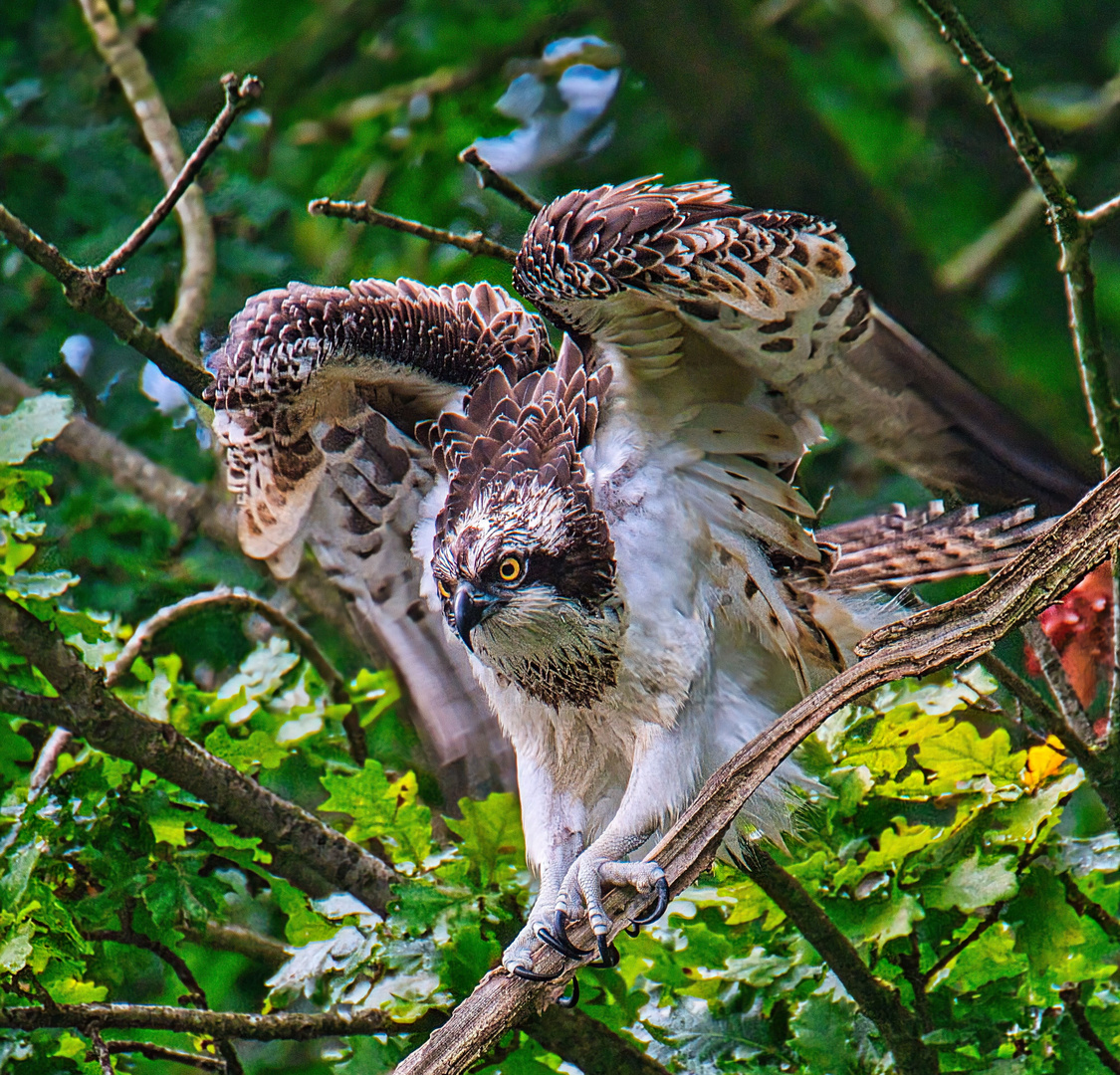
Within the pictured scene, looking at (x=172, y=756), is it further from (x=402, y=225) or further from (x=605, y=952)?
(x=402, y=225)

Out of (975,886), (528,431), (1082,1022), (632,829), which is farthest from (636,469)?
(1082,1022)

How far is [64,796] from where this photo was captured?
11.1ft

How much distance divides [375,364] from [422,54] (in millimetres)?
3831

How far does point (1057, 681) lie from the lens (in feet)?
11.2

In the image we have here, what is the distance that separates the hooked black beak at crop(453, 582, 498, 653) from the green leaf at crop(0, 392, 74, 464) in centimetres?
114

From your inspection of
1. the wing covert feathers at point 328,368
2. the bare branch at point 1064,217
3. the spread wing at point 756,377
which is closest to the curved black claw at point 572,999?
the spread wing at point 756,377

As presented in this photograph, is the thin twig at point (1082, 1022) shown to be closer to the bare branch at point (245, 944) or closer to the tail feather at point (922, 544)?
the tail feather at point (922, 544)

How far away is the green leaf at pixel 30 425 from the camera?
132 inches

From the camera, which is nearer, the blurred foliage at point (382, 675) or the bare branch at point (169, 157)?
the blurred foliage at point (382, 675)

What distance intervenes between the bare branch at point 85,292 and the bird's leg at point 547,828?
1536 millimetres

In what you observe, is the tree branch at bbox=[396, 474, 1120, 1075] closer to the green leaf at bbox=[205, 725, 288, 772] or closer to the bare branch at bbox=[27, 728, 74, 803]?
the green leaf at bbox=[205, 725, 288, 772]

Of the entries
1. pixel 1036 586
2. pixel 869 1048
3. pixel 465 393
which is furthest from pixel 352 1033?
pixel 1036 586

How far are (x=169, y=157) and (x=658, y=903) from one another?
12.2 ft

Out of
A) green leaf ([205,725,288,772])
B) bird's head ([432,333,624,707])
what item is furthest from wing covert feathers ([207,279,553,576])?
green leaf ([205,725,288,772])
